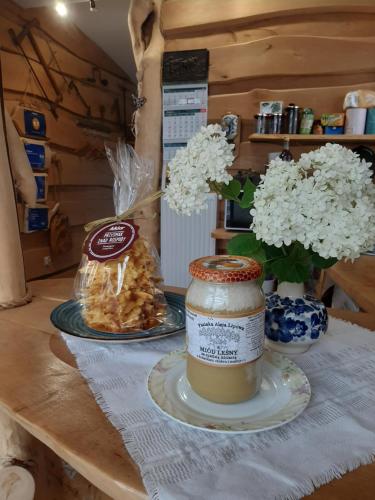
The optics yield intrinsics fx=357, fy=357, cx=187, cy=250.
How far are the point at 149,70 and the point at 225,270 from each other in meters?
2.50

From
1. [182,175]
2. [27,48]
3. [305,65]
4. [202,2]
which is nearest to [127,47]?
[27,48]

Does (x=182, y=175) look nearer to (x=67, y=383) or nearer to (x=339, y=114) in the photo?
(x=67, y=383)

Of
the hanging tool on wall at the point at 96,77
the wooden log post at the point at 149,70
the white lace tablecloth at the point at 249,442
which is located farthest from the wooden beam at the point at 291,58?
the white lace tablecloth at the point at 249,442

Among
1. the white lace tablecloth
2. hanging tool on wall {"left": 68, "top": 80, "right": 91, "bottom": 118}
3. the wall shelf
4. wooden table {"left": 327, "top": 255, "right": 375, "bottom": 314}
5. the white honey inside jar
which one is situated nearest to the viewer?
the white lace tablecloth

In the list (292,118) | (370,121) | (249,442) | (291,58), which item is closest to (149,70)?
(291,58)

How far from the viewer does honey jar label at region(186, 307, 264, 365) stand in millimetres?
486

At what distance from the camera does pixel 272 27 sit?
2344 millimetres

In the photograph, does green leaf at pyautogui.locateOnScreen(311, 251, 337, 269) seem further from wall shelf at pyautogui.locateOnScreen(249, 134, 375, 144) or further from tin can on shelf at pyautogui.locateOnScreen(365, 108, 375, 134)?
tin can on shelf at pyautogui.locateOnScreen(365, 108, 375, 134)

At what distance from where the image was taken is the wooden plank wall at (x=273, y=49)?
222cm

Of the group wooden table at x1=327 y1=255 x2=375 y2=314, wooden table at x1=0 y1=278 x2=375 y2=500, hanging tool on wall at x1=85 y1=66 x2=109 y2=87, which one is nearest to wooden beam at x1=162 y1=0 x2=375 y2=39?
hanging tool on wall at x1=85 y1=66 x2=109 y2=87

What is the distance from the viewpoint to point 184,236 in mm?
2639

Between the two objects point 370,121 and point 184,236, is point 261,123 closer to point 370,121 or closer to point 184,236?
point 370,121

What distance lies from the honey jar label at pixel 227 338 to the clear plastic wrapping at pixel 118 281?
265mm

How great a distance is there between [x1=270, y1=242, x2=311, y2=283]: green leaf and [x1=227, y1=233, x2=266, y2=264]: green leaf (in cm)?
A: 3
